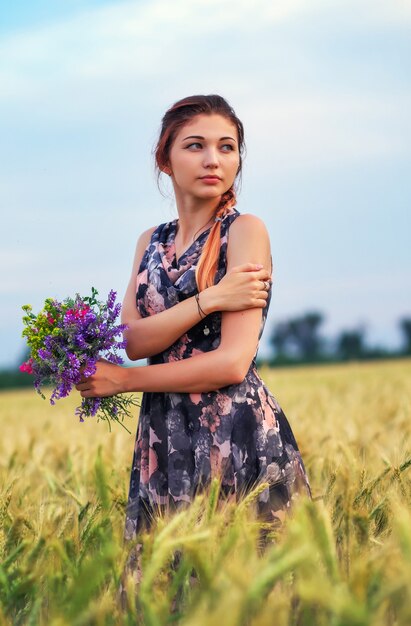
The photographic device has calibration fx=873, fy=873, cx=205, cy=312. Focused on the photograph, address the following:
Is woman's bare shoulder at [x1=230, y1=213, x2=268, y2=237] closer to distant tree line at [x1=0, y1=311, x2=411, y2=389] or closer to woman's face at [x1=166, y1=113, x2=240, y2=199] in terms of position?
woman's face at [x1=166, y1=113, x2=240, y2=199]

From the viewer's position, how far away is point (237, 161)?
2.64 metres

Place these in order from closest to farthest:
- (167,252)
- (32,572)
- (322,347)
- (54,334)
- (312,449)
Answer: (32,572)
(54,334)
(167,252)
(312,449)
(322,347)

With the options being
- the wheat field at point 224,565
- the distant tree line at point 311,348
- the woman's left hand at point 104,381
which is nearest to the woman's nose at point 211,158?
the woman's left hand at point 104,381

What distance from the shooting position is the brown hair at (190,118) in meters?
2.57

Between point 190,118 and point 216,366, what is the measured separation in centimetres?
78

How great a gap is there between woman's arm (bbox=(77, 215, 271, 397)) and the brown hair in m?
0.06

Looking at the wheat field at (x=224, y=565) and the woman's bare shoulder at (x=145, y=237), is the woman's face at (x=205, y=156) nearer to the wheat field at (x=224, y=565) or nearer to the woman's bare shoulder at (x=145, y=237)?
the woman's bare shoulder at (x=145, y=237)

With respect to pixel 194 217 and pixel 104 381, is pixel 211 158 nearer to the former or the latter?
pixel 194 217

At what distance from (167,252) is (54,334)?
1.71 feet

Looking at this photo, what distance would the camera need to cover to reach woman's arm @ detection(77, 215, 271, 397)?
7.97 feet

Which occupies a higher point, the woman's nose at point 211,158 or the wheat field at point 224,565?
the woman's nose at point 211,158

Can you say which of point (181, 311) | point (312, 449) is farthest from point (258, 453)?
point (312, 449)

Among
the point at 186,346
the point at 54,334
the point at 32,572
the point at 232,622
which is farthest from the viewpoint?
the point at 186,346

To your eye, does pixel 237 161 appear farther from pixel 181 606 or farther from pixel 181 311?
pixel 181 606
